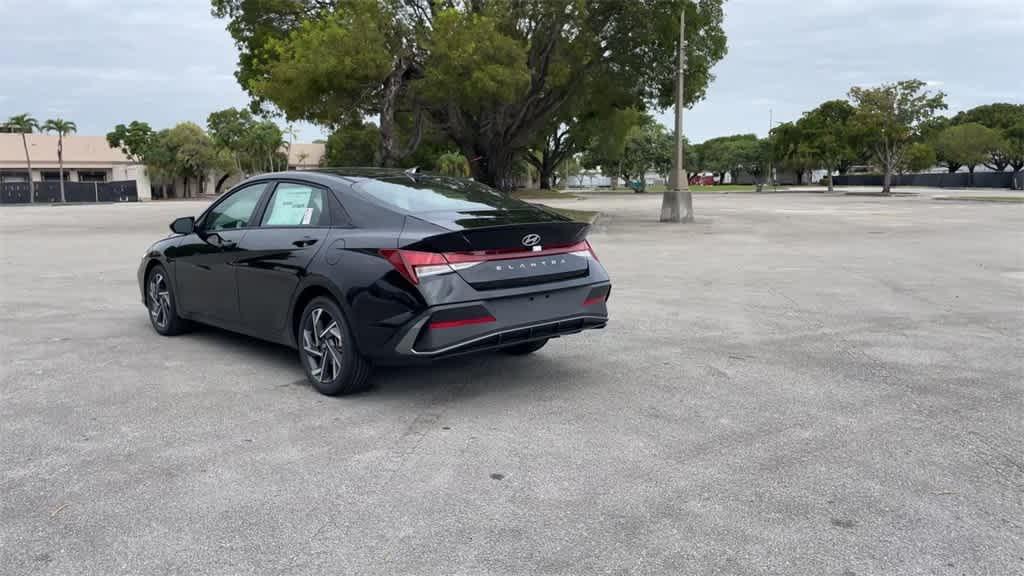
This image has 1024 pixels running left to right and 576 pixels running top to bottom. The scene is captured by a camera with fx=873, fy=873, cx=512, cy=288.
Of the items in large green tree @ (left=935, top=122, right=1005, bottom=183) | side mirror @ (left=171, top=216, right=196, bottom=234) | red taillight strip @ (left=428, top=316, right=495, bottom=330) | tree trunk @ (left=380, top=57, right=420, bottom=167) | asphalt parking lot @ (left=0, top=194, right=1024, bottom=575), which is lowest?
asphalt parking lot @ (left=0, top=194, right=1024, bottom=575)

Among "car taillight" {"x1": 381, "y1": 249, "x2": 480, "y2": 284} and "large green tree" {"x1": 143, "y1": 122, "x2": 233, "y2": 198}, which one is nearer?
"car taillight" {"x1": 381, "y1": 249, "x2": 480, "y2": 284}

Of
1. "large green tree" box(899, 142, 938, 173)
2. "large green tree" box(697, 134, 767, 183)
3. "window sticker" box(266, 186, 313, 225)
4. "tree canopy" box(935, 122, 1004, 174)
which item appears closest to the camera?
"window sticker" box(266, 186, 313, 225)

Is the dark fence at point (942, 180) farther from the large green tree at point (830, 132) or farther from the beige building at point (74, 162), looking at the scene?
the beige building at point (74, 162)

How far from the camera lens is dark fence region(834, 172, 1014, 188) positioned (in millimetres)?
76375

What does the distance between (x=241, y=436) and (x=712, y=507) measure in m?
2.71

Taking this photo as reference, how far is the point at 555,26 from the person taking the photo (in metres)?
29.3

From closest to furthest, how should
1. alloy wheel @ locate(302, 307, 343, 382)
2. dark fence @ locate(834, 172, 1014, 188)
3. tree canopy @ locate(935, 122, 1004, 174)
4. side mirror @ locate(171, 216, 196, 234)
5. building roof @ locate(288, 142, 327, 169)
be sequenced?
alloy wheel @ locate(302, 307, 343, 382) → side mirror @ locate(171, 216, 196, 234) → dark fence @ locate(834, 172, 1014, 188) → tree canopy @ locate(935, 122, 1004, 174) → building roof @ locate(288, 142, 327, 169)

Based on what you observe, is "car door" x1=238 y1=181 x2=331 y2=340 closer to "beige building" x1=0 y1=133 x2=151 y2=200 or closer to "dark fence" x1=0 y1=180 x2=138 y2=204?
"dark fence" x1=0 y1=180 x2=138 y2=204

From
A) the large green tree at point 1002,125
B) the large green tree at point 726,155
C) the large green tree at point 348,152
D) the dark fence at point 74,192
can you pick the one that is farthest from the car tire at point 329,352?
the large green tree at point 726,155

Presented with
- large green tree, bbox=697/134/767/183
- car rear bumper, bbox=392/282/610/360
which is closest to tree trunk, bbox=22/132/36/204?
car rear bumper, bbox=392/282/610/360

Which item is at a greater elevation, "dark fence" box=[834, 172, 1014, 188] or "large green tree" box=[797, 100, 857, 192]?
"large green tree" box=[797, 100, 857, 192]

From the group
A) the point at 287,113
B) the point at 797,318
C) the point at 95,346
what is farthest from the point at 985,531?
the point at 287,113

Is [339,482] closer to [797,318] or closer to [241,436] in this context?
[241,436]

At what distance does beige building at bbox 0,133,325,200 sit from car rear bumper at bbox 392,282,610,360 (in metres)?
82.2
